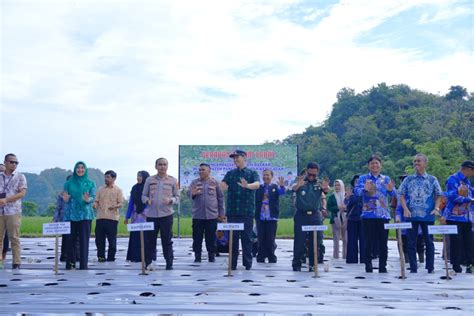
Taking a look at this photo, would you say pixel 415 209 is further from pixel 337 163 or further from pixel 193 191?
pixel 337 163

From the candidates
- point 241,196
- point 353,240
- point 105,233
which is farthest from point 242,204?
point 105,233

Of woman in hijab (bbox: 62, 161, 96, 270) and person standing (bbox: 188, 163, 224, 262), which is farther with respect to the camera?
person standing (bbox: 188, 163, 224, 262)

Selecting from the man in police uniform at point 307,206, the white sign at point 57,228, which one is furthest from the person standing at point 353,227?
the white sign at point 57,228

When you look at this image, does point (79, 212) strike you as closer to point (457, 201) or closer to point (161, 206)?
point (161, 206)

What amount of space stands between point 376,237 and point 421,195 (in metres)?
0.92

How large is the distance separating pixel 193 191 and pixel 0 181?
3138 millimetres

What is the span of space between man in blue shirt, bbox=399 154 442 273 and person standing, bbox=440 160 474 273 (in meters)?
0.45

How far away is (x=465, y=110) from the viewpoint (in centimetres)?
5694

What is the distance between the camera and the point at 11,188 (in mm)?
9016

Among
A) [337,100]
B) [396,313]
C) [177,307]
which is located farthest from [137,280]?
[337,100]

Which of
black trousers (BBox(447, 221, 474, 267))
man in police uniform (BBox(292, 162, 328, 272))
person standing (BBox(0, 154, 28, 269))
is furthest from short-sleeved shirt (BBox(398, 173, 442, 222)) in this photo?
person standing (BBox(0, 154, 28, 269))

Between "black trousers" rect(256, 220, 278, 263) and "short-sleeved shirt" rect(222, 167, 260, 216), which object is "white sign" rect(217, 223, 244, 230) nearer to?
"short-sleeved shirt" rect(222, 167, 260, 216)

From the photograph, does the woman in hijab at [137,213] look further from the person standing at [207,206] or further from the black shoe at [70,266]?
the black shoe at [70,266]

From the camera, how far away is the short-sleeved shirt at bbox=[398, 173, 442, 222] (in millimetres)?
8633
